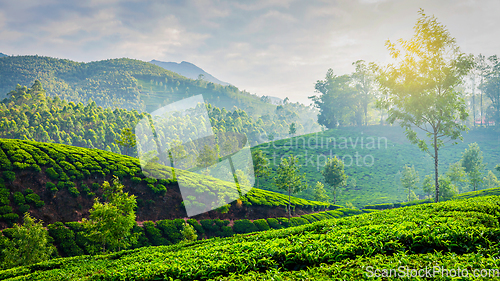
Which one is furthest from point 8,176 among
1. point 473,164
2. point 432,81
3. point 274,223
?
point 473,164

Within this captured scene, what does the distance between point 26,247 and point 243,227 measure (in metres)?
15.7

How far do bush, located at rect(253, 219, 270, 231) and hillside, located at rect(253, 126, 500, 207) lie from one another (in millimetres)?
19041

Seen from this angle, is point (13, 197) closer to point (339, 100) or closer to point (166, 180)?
point (166, 180)

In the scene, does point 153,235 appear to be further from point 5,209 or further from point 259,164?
point 259,164

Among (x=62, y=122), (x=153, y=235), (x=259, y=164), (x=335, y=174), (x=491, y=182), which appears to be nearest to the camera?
(x=153, y=235)

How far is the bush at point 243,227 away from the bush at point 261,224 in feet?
1.24

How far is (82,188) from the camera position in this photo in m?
20.7

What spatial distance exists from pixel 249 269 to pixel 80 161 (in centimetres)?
2571

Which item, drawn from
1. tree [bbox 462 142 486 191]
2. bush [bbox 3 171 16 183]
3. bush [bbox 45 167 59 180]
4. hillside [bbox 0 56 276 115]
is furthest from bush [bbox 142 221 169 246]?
hillside [bbox 0 56 276 115]

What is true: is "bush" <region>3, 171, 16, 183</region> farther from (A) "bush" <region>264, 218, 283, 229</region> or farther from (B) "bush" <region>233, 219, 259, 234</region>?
(A) "bush" <region>264, 218, 283, 229</region>

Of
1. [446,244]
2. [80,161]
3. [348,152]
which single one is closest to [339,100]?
[348,152]

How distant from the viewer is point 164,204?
73.3 ft

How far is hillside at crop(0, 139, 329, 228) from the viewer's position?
18.2 m

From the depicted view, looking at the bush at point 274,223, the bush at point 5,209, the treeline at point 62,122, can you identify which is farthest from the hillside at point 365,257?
the treeline at point 62,122
